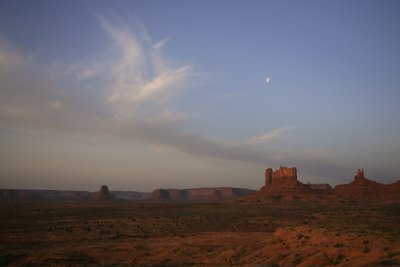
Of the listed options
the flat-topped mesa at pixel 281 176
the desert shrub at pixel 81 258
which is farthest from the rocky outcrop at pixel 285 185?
the desert shrub at pixel 81 258

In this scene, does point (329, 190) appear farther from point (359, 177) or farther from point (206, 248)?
point (206, 248)

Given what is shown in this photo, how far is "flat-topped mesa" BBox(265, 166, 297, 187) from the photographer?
135m

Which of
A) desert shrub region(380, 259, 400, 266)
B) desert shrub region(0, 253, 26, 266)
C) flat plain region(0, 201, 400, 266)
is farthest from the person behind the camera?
desert shrub region(0, 253, 26, 266)

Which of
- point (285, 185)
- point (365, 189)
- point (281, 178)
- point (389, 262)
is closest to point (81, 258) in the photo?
point (389, 262)

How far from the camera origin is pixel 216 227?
142ft

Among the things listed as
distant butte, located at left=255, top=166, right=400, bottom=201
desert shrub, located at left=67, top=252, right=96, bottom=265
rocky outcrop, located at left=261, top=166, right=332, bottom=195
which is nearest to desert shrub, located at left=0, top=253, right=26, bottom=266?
desert shrub, located at left=67, top=252, right=96, bottom=265

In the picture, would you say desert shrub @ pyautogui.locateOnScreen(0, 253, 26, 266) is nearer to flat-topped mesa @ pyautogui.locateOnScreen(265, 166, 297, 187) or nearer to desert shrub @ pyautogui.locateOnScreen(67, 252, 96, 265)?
desert shrub @ pyautogui.locateOnScreen(67, 252, 96, 265)

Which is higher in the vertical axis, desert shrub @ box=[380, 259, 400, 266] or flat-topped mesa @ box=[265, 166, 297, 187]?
flat-topped mesa @ box=[265, 166, 297, 187]

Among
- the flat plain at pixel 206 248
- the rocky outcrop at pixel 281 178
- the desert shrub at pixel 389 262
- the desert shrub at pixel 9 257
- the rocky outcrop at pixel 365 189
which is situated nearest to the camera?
the desert shrub at pixel 389 262

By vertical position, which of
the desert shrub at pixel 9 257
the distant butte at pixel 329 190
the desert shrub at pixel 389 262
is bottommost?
the desert shrub at pixel 9 257

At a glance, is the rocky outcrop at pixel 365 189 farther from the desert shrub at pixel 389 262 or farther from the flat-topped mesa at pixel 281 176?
the desert shrub at pixel 389 262

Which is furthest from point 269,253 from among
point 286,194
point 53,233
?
point 286,194

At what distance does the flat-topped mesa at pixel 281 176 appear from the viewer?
442 feet

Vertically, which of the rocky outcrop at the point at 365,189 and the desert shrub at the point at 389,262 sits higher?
the rocky outcrop at the point at 365,189
